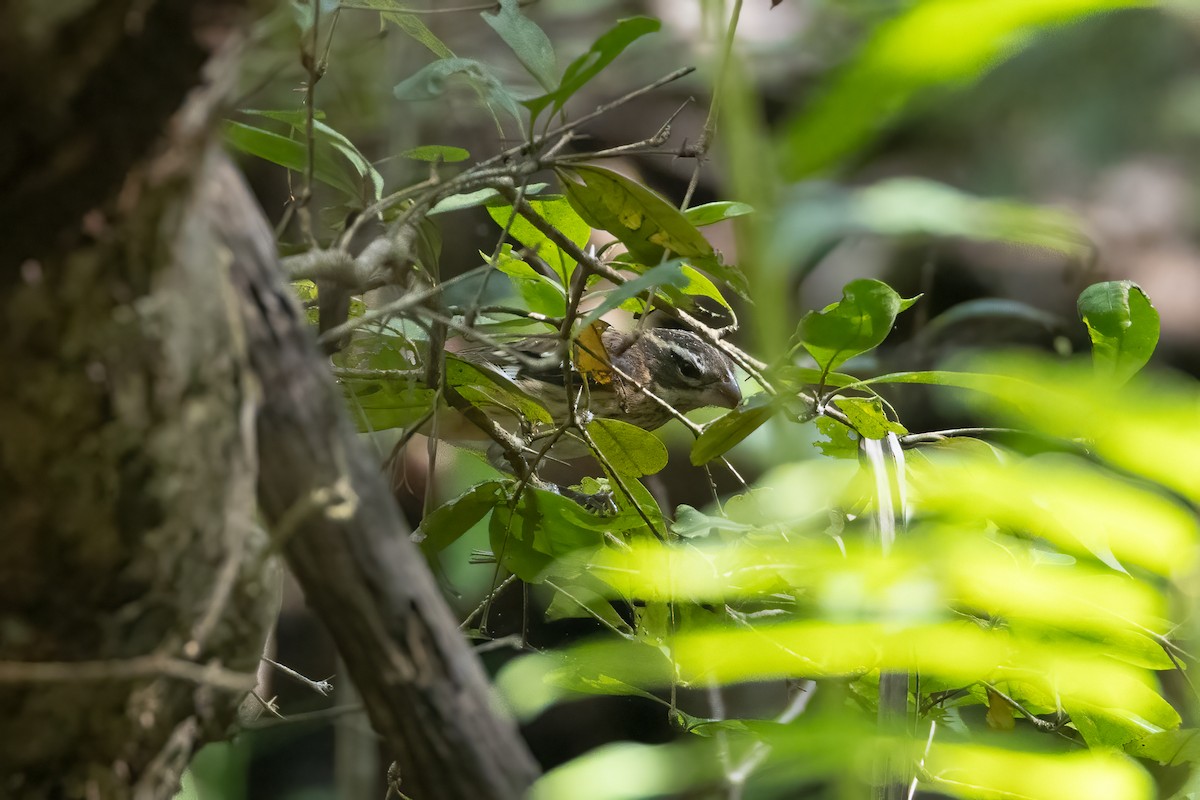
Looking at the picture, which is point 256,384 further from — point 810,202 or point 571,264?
point 571,264

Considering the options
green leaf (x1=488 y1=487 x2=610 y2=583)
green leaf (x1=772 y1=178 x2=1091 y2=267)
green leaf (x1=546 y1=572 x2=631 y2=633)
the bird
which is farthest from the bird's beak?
green leaf (x1=772 y1=178 x2=1091 y2=267)

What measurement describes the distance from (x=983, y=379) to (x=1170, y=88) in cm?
87

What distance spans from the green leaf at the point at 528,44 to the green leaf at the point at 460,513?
42 cm

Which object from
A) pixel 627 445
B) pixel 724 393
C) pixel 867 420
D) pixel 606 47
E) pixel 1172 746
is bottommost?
pixel 724 393


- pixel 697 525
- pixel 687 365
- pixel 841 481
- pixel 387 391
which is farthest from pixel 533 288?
pixel 687 365

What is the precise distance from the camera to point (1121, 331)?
79 cm

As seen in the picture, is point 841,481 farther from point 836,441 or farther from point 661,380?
point 661,380

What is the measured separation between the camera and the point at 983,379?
728mm

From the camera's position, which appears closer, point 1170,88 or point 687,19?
point 1170,88

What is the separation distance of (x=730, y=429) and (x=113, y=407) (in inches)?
22.4

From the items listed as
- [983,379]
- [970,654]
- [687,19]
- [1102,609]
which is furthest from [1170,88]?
[687,19]

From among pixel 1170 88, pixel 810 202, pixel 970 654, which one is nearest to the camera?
pixel 810 202

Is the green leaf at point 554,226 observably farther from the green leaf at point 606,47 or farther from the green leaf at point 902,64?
the green leaf at point 902,64

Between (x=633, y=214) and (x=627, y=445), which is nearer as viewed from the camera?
(x=633, y=214)
